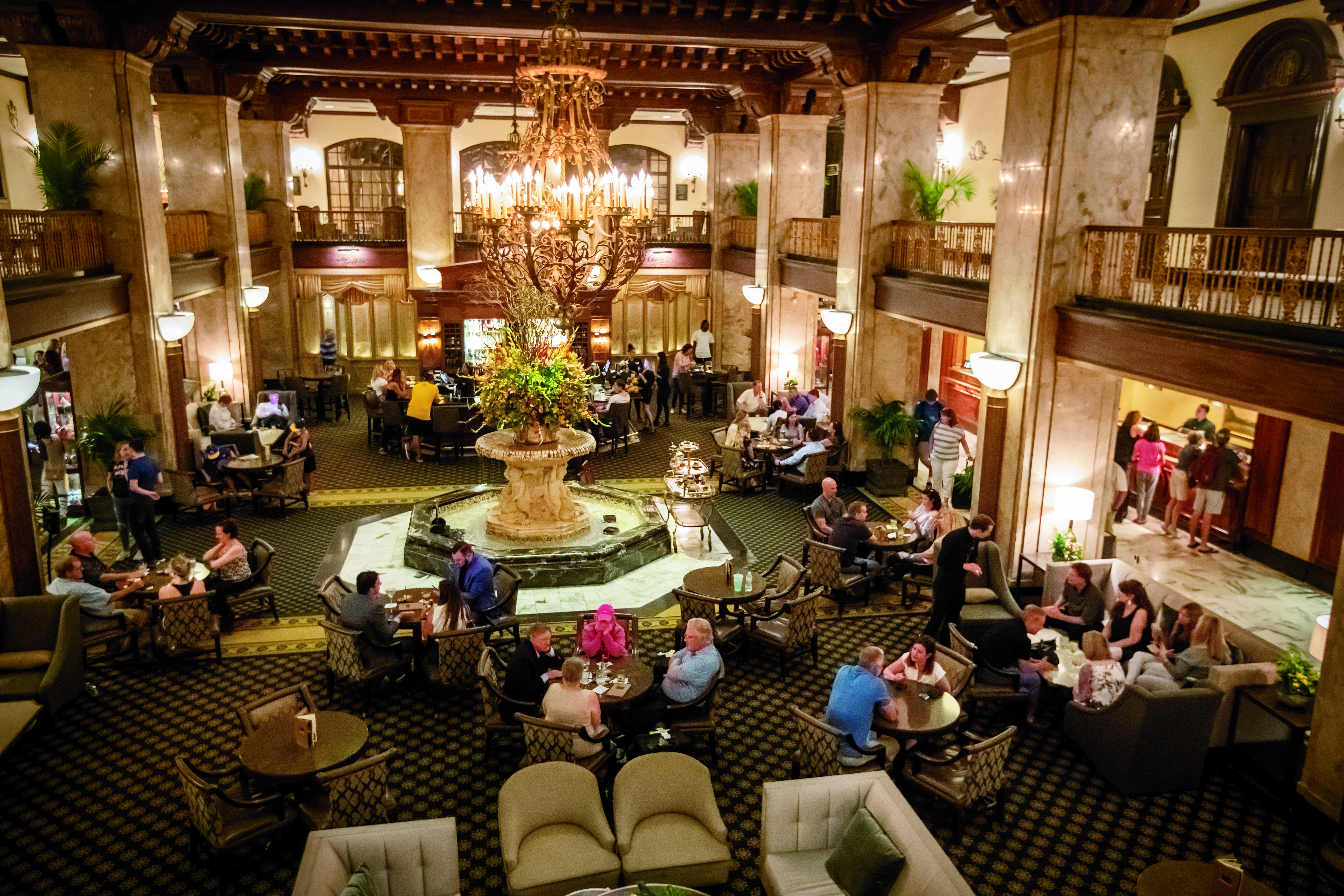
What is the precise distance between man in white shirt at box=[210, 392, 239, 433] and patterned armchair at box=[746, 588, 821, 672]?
8678mm

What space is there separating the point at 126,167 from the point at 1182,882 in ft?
39.2

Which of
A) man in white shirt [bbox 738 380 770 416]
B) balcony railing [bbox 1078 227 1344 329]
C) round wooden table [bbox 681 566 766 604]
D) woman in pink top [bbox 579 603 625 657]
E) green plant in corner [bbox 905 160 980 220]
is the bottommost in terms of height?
round wooden table [bbox 681 566 766 604]

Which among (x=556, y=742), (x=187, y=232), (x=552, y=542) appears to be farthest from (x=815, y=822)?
(x=187, y=232)

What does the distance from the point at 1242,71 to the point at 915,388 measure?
18.1 feet

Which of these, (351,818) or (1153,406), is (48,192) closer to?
(351,818)

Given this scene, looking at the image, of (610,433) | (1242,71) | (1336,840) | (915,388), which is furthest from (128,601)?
(1242,71)

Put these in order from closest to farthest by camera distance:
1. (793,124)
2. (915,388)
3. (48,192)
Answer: (48,192)
(915,388)
(793,124)

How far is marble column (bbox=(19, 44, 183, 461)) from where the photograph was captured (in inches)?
406

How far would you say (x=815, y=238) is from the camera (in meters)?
15.5

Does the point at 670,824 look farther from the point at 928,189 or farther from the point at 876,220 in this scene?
the point at 928,189

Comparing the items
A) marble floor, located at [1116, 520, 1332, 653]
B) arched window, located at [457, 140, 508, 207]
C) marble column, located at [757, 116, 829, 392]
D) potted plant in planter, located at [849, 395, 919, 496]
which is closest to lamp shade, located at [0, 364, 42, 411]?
potted plant in planter, located at [849, 395, 919, 496]

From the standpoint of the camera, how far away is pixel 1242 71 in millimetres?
10992

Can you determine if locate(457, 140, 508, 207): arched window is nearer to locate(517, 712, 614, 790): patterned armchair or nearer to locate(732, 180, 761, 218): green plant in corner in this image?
locate(732, 180, 761, 218): green plant in corner

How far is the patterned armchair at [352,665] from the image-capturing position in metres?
6.95
